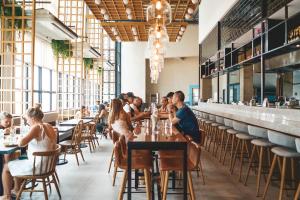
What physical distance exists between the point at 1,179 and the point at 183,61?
18476 millimetres

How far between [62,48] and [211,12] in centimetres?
563

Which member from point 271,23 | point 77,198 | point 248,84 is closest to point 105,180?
point 77,198

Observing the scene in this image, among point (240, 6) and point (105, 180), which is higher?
point (240, 6)

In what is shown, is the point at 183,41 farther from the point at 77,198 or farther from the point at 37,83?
the point at 77,198

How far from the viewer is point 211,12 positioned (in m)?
12.0

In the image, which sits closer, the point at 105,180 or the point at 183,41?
the point at 105,180

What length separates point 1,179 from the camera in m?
4.34

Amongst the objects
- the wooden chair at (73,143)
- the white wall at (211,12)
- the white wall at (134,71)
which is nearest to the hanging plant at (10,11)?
the wooden chair at (73,143)

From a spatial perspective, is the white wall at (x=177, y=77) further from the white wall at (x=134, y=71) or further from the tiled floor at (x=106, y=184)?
the tiled floor at (x=106, y=184)

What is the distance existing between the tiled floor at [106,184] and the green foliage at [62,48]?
236 inches

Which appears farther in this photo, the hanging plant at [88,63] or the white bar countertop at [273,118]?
the hanging plant at [88,63]

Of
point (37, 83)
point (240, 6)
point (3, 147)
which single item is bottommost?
point (3, 147)

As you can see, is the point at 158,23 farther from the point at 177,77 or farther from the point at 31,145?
the point at 177,77

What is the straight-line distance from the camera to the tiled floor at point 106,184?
15.1 feet
